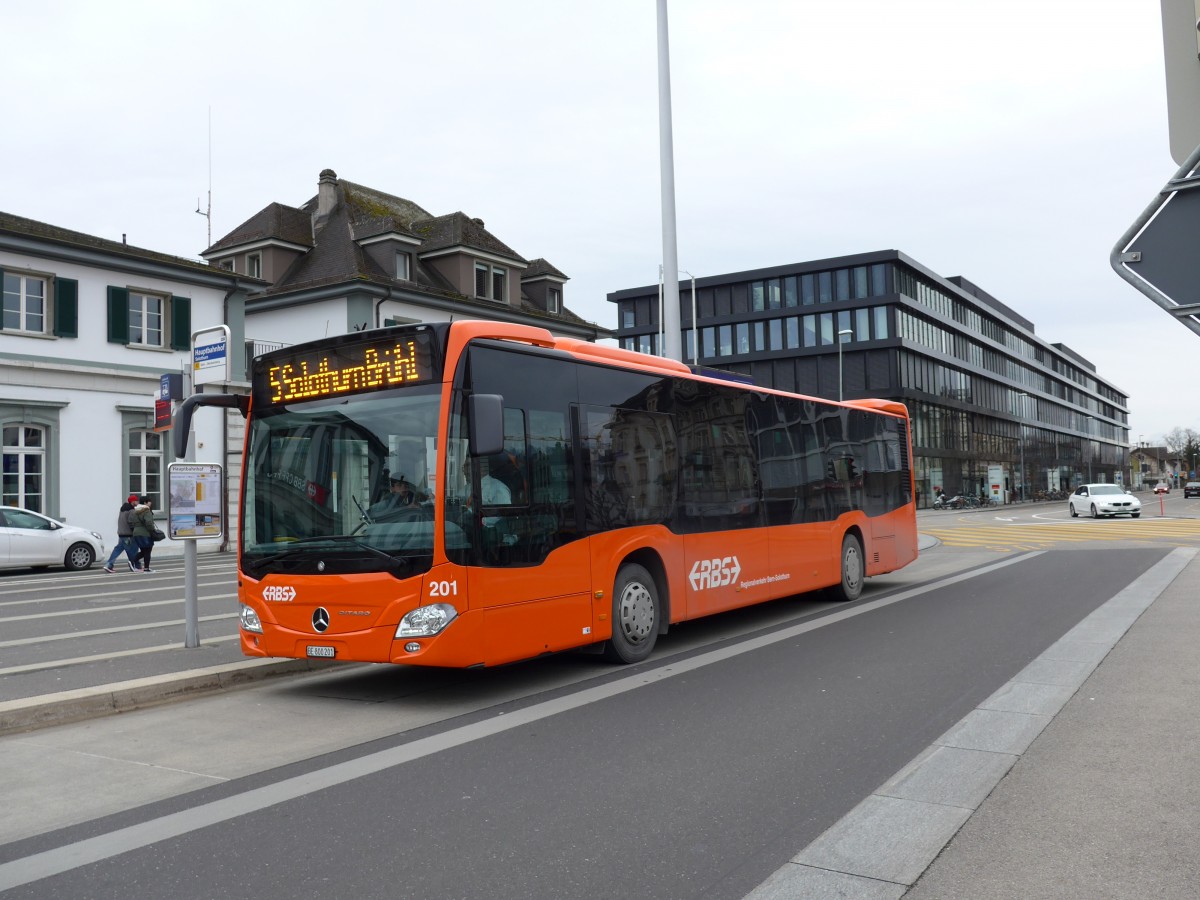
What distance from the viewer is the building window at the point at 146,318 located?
28.5 metres

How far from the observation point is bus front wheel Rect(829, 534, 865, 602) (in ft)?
46.0

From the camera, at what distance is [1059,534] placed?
30.0 meters

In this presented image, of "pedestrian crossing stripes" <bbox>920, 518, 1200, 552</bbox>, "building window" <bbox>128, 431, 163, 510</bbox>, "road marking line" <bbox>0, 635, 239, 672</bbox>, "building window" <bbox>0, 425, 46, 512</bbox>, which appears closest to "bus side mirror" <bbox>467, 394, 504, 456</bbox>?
"road marking line" <bbox>0, 635, 239, 672</bbox>

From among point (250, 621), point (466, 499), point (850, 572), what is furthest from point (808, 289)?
point (466, 499)

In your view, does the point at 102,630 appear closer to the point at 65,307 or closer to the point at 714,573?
the point at 714,573

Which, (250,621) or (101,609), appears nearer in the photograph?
(250,621)

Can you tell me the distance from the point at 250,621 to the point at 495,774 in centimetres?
335

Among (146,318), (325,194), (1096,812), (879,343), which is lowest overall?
(1096,812)

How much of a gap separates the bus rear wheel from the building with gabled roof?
86.7 feet

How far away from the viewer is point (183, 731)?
6969 millimetres

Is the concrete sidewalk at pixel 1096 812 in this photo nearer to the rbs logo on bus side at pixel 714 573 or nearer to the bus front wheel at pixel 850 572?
the rbs logo on bus side at pixel 714 573

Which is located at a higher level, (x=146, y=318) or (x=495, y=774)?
(x=146, y=318)

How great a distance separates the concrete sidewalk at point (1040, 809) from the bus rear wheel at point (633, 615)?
10.0 ft

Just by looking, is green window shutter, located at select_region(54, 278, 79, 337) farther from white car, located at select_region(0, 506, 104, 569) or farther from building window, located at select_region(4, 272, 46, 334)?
white car, located at select_region(0, 506, 104, 569)
